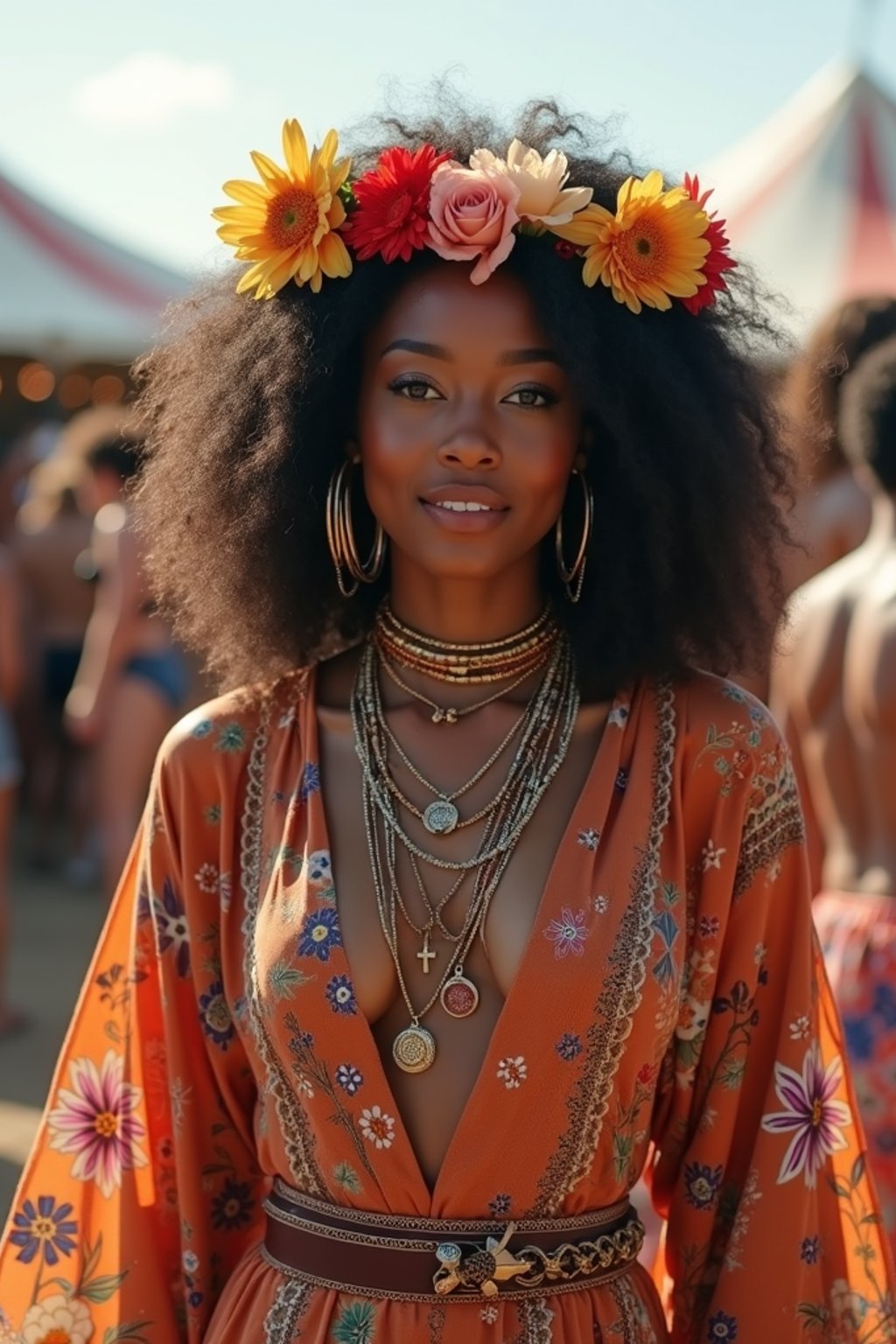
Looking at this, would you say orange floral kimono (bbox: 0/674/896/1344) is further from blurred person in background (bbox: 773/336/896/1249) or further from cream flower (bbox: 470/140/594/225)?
blurred person in background (bbox: 773/336/896/1249)

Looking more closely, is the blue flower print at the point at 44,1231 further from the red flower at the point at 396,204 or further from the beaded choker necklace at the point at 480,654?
the red flower at the point at 396,204

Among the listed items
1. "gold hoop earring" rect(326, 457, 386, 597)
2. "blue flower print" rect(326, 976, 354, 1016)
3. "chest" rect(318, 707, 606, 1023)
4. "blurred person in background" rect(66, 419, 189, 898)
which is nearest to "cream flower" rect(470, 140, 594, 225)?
"gold hoop earring" rect(326, 457, 386, 597)

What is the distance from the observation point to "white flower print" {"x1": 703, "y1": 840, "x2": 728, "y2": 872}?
7.21 ft

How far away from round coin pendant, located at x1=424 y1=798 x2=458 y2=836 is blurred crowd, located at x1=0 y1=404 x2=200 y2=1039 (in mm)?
2719

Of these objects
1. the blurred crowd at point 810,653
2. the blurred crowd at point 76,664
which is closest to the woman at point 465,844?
the blurred crowd at point 810,653

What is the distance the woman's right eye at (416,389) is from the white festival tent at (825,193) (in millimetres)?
7326

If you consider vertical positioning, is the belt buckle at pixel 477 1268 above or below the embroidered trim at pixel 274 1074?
below

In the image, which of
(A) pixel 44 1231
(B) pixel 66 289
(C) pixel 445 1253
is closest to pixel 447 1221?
(C) pixel 445 1253

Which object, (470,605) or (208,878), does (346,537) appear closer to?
(470,605)

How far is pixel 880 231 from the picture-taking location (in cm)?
977

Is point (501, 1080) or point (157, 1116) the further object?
point (157, 1116)

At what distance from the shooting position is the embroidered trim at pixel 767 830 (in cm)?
222

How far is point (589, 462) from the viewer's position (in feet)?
7.79

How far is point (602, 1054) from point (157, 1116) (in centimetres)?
64
